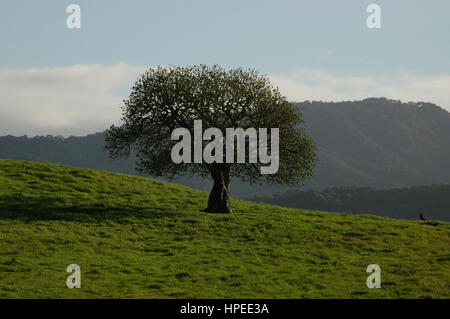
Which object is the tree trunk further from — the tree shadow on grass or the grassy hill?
the tree shadow on grass

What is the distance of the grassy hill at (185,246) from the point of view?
28922mm

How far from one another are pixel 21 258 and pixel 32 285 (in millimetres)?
6162

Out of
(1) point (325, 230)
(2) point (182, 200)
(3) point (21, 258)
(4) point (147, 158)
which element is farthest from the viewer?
(2) point (182, 200)

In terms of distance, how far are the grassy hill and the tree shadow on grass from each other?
8 centimetres

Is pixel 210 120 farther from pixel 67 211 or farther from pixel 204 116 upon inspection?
pixel 67 211

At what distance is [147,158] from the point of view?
50656 millimetres

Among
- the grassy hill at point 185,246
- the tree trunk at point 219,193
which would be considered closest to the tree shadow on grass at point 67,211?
the grassy hill at point 185,246

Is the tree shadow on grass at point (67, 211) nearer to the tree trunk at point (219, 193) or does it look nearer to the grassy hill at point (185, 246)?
the grassy hill at point (185, 246)

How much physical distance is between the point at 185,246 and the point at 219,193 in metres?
11.9

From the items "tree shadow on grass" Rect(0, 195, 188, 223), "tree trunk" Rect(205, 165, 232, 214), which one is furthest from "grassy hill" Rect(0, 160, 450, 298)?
"tree trunk" Rect(205, 165, 232, 214)

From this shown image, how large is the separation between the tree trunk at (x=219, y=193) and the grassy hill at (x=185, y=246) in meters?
1.55

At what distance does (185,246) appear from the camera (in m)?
38.7

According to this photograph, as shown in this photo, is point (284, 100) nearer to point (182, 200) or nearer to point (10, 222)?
point (182, 200)
